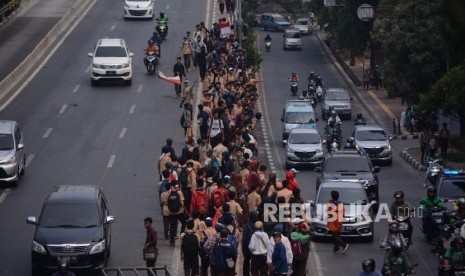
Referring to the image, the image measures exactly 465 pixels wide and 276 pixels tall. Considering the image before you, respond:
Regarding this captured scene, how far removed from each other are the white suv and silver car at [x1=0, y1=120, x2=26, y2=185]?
60.6 ft

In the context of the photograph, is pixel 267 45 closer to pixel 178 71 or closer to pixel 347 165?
pixel 178 71

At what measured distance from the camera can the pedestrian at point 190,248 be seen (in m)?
25.5

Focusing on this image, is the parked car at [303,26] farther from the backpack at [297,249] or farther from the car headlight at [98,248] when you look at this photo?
the backpack at [297,249]

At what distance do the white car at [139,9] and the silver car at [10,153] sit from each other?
4065 centimetres

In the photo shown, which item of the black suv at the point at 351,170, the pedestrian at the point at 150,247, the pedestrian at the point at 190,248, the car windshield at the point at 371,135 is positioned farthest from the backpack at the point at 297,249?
the car windshield at the point at 371,135

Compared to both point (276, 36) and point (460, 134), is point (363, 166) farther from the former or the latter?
point (276, 36)

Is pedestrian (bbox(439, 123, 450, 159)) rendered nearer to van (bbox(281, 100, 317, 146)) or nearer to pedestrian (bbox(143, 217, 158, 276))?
van (bbox(281, 100, 317, 146))

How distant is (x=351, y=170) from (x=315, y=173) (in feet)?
25.6

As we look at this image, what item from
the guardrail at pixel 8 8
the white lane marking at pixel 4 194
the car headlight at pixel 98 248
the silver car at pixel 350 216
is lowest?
the guardrail at pixel 8 8

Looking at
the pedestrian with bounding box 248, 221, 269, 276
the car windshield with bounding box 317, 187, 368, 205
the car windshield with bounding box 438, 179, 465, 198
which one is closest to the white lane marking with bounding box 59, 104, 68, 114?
the car windshield with bounding box 317, 187, 368, 205

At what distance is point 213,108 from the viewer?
44406 mm

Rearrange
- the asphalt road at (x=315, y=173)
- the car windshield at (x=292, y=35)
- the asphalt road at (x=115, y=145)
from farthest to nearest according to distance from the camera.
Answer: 1. the car windshield at (x=292, y=35)
2. the asphalt road at (x=115, y=145)
3. the asphalt road at (x=315, y=173)

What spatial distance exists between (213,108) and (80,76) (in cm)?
1793

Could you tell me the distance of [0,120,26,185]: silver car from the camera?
3681cm
